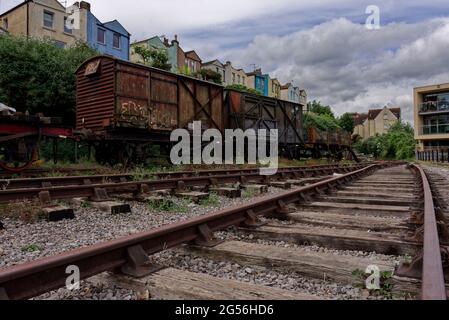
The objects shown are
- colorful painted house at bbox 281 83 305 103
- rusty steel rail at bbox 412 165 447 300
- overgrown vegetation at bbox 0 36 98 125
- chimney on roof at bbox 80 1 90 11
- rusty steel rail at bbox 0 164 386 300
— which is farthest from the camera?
colorful painted house at bbox 281 83 305 103

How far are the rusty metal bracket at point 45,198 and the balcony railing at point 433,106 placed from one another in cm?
4113

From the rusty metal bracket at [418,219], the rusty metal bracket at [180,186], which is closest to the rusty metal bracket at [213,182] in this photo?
the rusty metal bracket at [180,186]

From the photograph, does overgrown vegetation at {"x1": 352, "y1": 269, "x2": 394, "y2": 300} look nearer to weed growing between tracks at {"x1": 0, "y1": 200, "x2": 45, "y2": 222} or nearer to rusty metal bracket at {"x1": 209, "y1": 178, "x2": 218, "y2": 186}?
weed growing between tracks at {"x1": 0, "y1": 200, "x2": 45, "y2": 222}

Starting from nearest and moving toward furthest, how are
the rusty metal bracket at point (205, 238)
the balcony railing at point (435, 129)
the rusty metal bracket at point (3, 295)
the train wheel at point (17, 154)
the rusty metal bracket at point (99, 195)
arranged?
the rusty metal bracket at point (3, 295), the rusty metal bracket at point (205, 238), the rusty metal bracket at point (99, 195), the train wheel at point (17, 154), the balcony railing at point (435, 129)

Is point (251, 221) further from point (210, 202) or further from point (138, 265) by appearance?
point (210, 202)

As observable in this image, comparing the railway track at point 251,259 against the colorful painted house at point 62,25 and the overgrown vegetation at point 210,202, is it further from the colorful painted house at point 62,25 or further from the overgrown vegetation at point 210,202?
the colorful painted house at point 62,25

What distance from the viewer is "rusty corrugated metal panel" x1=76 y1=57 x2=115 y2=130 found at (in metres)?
11.3

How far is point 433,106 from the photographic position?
38.3 m

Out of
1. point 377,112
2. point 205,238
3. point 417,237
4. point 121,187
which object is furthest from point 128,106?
point 377,112

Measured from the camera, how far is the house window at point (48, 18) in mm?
26906

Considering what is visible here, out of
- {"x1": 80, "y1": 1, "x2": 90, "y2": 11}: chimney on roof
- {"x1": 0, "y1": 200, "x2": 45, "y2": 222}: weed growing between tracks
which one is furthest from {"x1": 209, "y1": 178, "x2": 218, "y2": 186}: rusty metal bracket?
{"x1": 80, "y1": 1, "x2": 90, "y2": 11}: chimney on roof

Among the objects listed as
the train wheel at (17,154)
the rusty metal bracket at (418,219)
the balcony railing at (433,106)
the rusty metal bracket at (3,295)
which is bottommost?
the rusty metal bracket at (3,295)

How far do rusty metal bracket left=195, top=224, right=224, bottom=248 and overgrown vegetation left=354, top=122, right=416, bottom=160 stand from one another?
4843 centimetres
